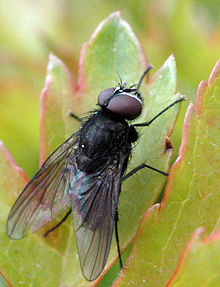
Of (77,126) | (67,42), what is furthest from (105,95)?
(67,42)

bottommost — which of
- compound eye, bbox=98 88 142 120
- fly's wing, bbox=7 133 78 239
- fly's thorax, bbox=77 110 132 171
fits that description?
fly's wing, bbox=7 133 78 239

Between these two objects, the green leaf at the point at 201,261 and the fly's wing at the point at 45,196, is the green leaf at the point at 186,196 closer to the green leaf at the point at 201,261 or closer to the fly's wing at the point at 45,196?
the green leaf at the point at 201,261

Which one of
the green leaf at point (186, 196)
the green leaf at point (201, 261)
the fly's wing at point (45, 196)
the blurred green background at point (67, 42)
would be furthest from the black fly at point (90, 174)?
the green leaf at point (201, 261)

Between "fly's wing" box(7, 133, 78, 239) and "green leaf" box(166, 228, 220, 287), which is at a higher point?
"green leaf" box(166, 228, 220, 287)

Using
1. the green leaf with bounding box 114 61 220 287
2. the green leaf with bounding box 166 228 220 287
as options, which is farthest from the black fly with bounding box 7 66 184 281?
the green leaf with bounding box 166 228 220 287

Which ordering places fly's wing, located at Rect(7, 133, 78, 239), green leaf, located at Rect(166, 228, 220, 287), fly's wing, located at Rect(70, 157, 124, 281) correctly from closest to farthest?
green leaf, located at Rect(166, 228, 220, 287)
fly's wing, located at Rect(70, 157, 124, 281)
fly's wing, located at Rect(7, 133, 78, 239)

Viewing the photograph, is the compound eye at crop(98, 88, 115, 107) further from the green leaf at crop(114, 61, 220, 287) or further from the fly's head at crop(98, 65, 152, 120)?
the green leaf at crop(114, 61, 220, 287)

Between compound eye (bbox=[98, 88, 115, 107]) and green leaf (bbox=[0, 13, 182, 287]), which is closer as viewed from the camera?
green leaf (bbox=[0, 13, 182, 287])
